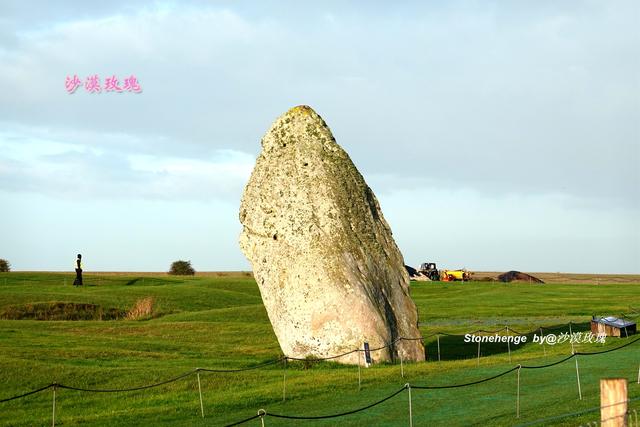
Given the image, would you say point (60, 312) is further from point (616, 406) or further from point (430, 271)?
point (430, 271)

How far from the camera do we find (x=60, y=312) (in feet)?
171

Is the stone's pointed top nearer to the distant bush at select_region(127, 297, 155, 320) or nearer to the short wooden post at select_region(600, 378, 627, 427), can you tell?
the short wooden post at select_region(600, 378, 627, 427)

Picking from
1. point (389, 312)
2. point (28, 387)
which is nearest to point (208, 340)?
point (389, 312)

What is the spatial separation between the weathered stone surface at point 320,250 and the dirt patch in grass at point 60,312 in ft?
71.1

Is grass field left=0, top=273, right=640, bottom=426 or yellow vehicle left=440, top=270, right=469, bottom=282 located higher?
yellow vehicle left=440, top=270, right=469, bottom=282

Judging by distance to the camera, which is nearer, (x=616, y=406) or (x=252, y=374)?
(x=616, y=406)

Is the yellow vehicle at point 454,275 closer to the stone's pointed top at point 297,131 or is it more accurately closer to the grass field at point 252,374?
the grass field at point 252,374

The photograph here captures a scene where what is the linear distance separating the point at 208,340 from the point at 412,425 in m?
20.4

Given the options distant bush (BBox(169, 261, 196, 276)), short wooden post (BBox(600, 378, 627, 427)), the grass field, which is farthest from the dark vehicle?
short wooden post (BBox(600, 378, 627, 427))

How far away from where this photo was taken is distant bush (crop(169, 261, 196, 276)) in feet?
343

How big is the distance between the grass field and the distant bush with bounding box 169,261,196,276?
165 ft

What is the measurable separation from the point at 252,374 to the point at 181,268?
251ft

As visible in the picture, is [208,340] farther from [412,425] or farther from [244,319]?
[412,425]

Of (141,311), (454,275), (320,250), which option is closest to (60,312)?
(141,311)
